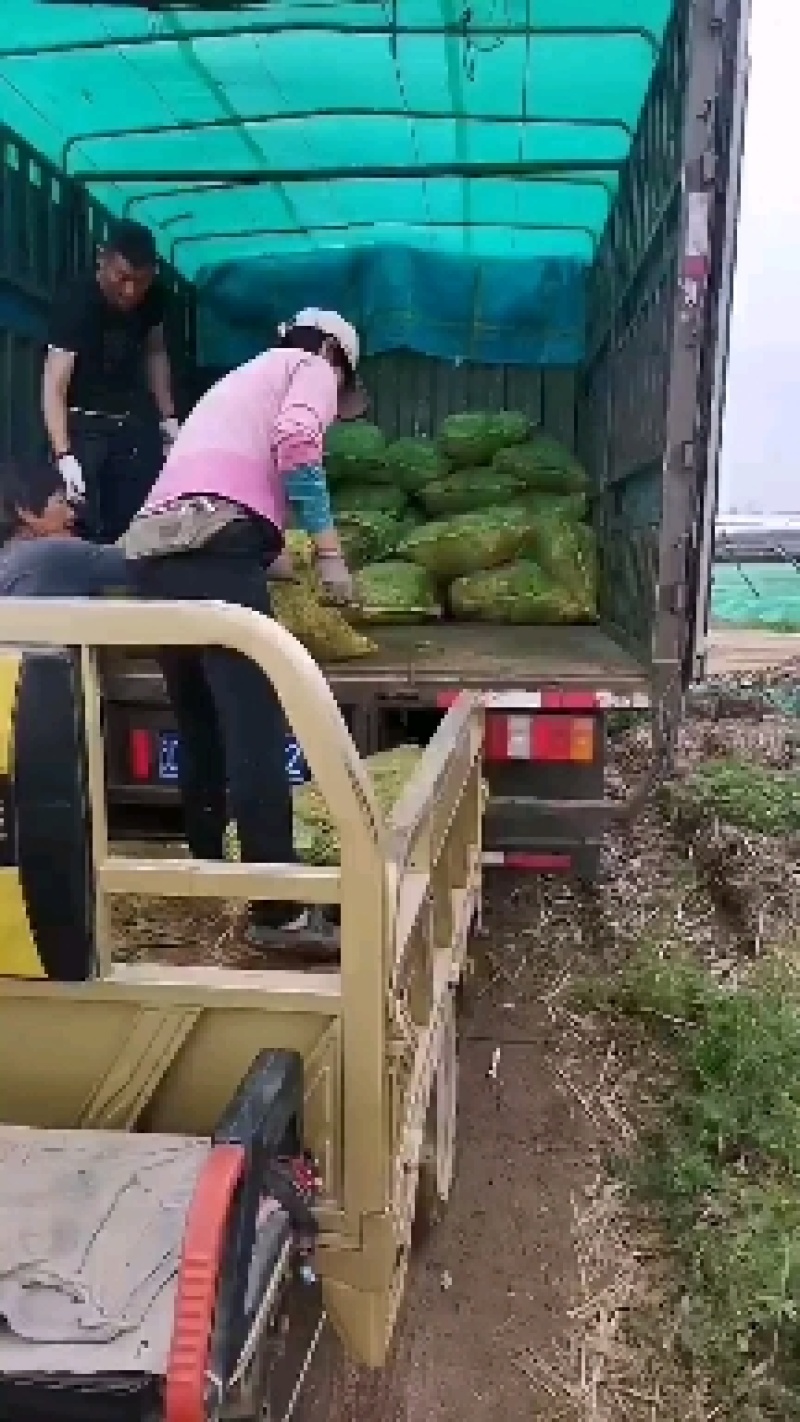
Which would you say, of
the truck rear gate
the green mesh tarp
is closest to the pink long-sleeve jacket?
the truck rear gate

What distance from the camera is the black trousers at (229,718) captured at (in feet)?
8.59

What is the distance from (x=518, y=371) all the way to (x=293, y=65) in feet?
8.05

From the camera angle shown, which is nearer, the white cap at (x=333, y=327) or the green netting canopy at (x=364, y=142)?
the white cap at (x=333, y=327)

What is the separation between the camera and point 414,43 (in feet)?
15.3

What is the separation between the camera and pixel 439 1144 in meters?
2.70

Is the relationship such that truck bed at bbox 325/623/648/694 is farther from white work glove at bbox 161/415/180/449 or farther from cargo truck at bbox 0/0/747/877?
white work glove at bbox 161/415/180/449

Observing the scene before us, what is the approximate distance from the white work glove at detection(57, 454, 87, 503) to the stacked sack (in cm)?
111

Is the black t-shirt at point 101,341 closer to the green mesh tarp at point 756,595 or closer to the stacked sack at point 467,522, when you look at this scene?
the stacked sack at point 467,522

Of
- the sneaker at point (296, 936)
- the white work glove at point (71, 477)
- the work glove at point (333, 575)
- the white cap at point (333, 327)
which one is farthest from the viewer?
the white work glove at point (71, 477)

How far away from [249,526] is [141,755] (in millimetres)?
1012

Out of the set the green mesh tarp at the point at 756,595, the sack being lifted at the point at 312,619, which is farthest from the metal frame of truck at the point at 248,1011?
the green mesh tarp at the point at 756,595

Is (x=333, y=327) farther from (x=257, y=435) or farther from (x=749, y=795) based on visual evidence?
(x=749, y=795)

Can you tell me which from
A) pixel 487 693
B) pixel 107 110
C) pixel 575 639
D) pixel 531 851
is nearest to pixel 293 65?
pixel 107 110

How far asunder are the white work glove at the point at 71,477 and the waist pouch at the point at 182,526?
2.33 meters
